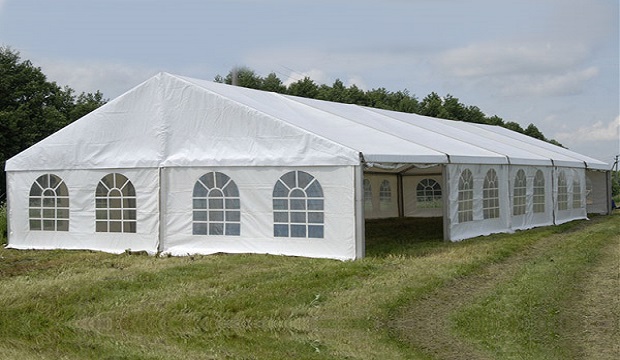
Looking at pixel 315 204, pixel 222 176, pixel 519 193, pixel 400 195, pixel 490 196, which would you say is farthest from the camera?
pixel 400 195

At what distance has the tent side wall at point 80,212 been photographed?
45.8ft

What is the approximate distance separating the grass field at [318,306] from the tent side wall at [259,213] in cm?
45

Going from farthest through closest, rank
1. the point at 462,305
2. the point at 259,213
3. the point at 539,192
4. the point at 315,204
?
the point at 539,192 < the point at 259,213 < the point at 315,204 < the point at 462,305

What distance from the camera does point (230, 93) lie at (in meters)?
14.3

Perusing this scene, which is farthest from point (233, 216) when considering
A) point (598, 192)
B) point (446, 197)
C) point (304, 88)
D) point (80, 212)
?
point (304, 88)

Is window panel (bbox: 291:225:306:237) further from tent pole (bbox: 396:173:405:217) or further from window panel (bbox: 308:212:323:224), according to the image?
tent pole (bbox: 396:173:405:217)

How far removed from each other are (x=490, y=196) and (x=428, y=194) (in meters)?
7.97

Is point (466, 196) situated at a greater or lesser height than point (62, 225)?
greater

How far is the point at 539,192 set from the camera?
18875 mm

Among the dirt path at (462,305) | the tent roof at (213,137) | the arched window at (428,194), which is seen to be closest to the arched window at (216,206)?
the tent roof at (213,137)

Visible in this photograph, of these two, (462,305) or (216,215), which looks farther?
(216,215)

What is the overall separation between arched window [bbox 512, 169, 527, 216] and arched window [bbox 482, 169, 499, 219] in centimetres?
92

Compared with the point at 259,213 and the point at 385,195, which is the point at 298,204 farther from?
the point at 385,195

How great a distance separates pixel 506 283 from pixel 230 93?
632cm
